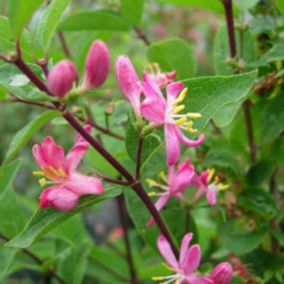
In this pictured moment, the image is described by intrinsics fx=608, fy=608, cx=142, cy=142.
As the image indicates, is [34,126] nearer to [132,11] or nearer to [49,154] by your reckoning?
[49,154]

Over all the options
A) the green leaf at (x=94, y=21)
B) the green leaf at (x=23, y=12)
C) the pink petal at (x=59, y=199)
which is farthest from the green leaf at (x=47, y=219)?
the green leaf at (x=94, y=21)

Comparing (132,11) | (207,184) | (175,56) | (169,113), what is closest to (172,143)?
(169,113)

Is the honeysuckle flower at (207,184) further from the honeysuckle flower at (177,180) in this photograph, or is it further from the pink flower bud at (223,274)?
the pink flower bud at (223,274)

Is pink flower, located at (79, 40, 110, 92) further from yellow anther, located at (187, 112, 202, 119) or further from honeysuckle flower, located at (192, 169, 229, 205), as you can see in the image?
honeysuckle flower, located at (192, 169, 229, 205)

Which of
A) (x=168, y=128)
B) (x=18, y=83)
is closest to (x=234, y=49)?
(x=168, y=128)

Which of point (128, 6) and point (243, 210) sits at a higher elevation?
point (128, 6)

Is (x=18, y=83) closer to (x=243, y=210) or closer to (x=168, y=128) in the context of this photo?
(x=168, y=128)

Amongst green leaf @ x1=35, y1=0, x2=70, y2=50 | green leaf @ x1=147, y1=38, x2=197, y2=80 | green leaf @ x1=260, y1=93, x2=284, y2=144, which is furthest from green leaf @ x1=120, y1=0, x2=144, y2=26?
green leaf @ x1=35, y1=0, x2=70, y2=50
